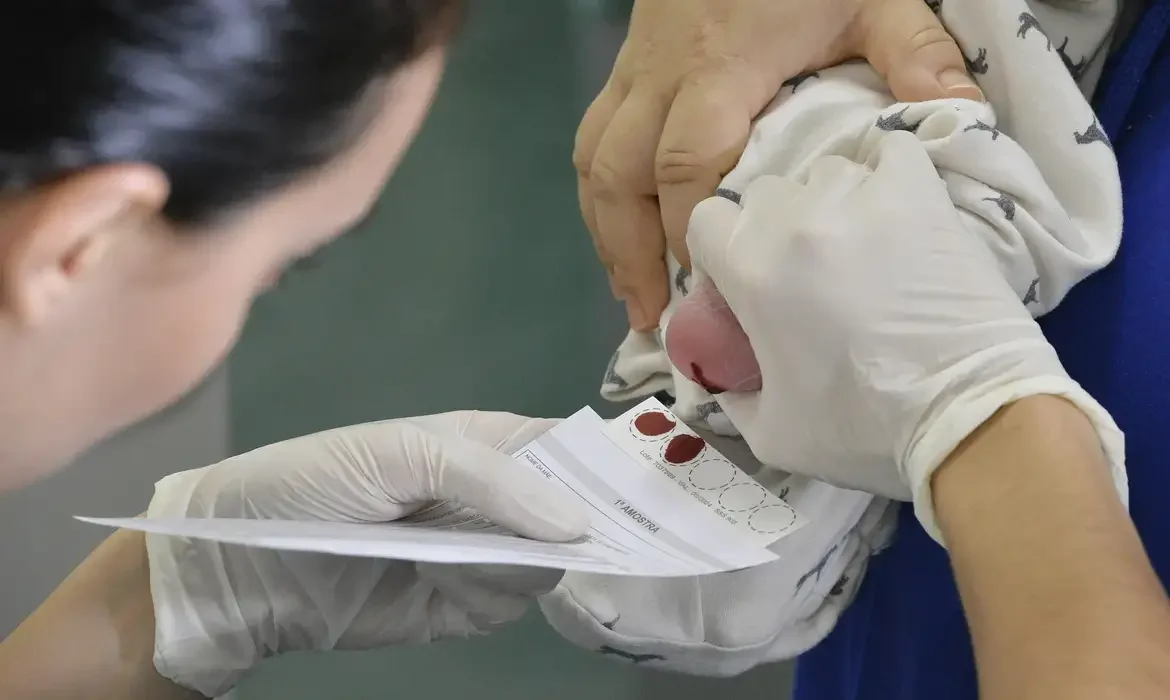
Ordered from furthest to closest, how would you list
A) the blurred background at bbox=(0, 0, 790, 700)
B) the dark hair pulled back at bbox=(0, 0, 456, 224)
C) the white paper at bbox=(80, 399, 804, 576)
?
1. the blurred background at bbox=(0, 0, 790, 700)
2. the white paper at bbox=(80, 399, 804, 576)
3. the dark hair pulled back at bbox=(0, 0, 456, 224)

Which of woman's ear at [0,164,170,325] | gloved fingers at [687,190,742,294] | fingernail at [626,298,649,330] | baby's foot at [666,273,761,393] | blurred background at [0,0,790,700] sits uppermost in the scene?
woman's ear at [0,164,170,325]

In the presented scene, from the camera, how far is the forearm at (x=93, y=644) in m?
0.53

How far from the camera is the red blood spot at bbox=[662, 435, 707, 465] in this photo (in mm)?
532

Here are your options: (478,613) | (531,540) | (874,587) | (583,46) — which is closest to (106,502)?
(478,613)

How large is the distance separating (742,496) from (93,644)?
0.38 m

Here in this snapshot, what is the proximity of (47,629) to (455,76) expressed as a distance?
1.09 meters

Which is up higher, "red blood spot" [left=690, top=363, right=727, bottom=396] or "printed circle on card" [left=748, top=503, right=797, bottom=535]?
"red blood spot" [left=690, top=363, right=727, bottom=396]

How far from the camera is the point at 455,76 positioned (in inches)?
57.1

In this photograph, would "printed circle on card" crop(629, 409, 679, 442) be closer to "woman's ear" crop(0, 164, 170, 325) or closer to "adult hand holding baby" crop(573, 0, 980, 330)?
"adult hand holding baby" crop(573, 0, 980, 330)

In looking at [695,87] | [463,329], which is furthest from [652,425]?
[463,329]

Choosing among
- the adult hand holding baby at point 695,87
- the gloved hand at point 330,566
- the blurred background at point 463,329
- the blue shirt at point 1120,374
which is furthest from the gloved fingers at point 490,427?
the blurred background at point 463,329

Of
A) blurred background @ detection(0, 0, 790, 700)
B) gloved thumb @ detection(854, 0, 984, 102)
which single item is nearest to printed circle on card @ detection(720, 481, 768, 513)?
gloved thumb @ detection(854, 0, 984, 102)

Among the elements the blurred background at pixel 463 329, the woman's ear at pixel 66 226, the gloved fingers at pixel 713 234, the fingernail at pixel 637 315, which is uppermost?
the woman's ear at pixel 66 226

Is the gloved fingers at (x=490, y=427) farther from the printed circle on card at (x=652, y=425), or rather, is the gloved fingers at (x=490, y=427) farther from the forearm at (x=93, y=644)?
the forearm at (x=93, y=644)
